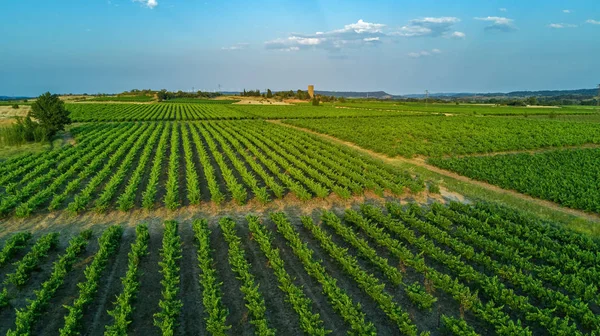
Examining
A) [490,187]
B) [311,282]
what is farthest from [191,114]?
[311,282]

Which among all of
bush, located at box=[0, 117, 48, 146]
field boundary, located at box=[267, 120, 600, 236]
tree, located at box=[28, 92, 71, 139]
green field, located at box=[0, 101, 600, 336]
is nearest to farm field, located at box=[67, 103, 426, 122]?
tree, located at box=[28, 92, 71, 139]

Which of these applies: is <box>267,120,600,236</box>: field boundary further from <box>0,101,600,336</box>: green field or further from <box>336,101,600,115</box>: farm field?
<box>336,101,600,115</box>: farm field

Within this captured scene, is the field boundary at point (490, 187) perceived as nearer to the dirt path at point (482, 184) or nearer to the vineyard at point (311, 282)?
the dirt path at point (482, 184)

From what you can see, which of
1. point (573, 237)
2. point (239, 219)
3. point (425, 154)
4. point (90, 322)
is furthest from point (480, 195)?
point (90, 322)

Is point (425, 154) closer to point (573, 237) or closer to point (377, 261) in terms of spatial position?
point (573, 237)

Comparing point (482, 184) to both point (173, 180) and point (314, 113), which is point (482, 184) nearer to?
point (173, 180)

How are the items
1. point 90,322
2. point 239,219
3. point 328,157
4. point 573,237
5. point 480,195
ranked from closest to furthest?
point 90,322 → point 573,237 → point 239,219 → point 480,195 → point 328,157
